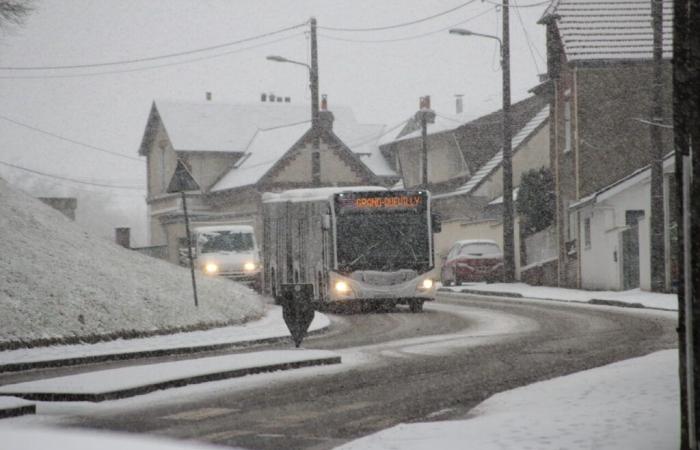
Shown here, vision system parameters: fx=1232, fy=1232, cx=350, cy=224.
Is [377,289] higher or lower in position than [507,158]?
lower

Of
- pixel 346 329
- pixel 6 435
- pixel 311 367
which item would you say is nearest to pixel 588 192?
pixel 346 329

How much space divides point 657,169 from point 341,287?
8.64 meters

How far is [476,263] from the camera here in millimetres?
46906

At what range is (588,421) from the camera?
1007 centimetres

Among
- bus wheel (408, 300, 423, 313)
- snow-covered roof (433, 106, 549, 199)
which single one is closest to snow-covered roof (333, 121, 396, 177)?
snow-covered roof (433, 106, 549, 199)

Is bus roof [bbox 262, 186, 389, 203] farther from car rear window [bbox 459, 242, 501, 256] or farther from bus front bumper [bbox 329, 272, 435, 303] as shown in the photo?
car rear window [bbox 459, 242, 501, 256]

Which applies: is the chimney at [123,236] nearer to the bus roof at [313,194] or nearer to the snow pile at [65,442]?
the bus roof at [313,194]

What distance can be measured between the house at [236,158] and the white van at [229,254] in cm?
2574

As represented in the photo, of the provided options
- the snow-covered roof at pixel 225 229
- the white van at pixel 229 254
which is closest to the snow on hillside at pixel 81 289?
the white van at pixel 229 254

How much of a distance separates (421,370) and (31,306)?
8967 mm

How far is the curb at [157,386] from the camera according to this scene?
42.7 feet

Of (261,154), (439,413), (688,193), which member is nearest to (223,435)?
(439,413)

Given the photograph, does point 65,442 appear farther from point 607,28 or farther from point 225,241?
point 225,241

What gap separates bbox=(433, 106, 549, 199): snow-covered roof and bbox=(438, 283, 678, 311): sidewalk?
61.1ft
